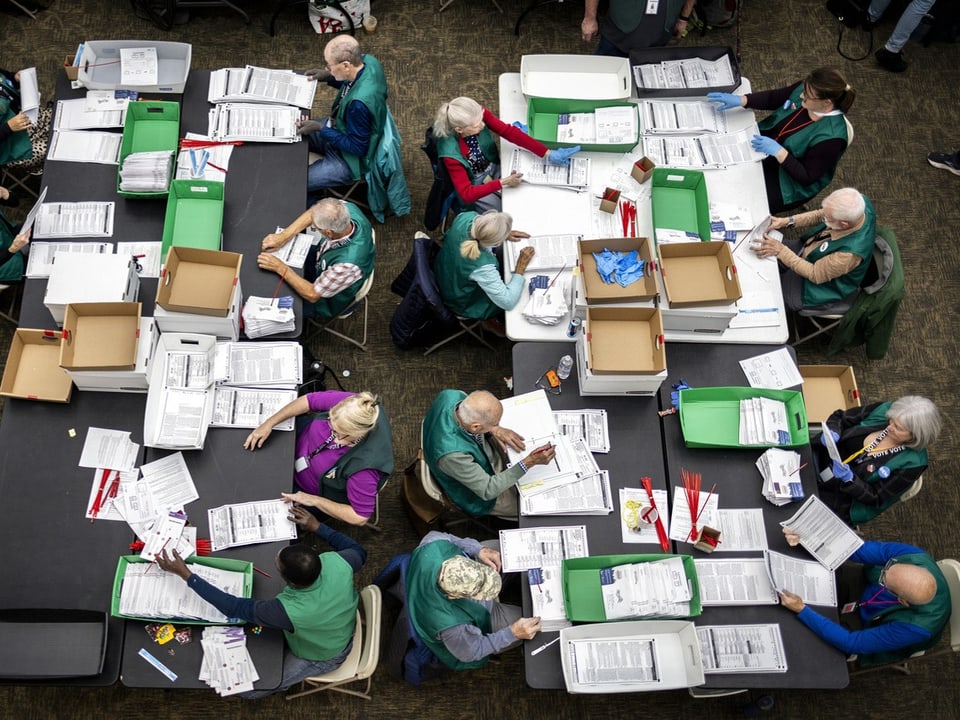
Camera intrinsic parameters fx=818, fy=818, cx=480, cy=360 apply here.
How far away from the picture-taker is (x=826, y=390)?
16.9ft

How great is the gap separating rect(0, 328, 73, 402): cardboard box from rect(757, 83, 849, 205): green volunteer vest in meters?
4.68

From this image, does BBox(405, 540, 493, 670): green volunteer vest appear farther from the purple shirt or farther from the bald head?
the bald head

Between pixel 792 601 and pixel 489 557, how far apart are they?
1.54m

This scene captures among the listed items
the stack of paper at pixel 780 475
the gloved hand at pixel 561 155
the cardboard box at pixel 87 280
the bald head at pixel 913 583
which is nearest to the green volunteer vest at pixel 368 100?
the gloved hand at pixel 561 155

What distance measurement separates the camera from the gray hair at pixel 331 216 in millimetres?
4645

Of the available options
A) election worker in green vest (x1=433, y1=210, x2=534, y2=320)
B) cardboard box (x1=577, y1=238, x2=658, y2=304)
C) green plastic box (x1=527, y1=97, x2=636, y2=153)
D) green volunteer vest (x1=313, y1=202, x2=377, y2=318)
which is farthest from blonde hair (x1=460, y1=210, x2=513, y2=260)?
green plastic box (x1=527, y1=97, x2=636, y2=153)

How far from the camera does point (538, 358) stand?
186 inches

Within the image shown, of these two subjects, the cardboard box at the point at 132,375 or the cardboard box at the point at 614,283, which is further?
the cardboard box at the point at 614,283

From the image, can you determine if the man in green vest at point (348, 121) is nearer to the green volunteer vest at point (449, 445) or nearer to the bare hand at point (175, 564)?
the green volunteer vest at point (449, 445)

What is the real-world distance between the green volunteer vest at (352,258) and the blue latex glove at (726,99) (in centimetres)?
252

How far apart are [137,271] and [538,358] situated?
237 centimetres

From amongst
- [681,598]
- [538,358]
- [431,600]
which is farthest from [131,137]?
[681,598]

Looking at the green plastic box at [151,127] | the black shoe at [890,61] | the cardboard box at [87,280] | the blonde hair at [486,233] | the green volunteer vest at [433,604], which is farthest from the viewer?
the black shoe at [890,61]

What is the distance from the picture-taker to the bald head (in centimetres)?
398
